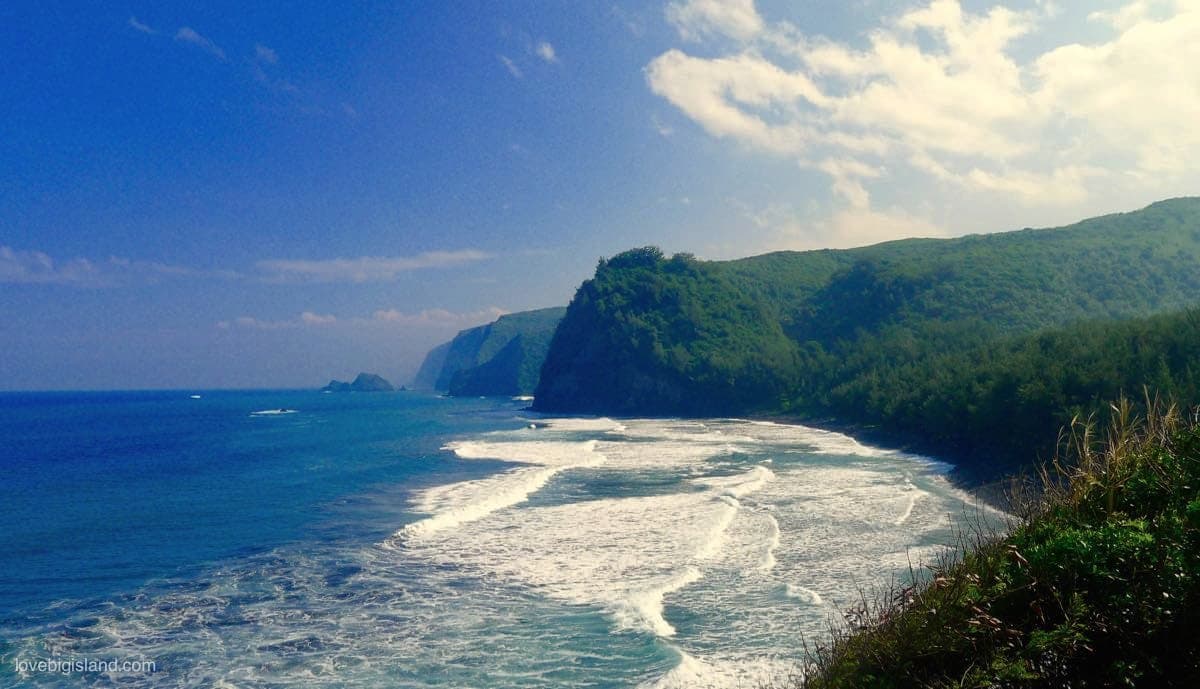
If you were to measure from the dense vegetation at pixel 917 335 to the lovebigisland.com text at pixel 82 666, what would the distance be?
3756cm

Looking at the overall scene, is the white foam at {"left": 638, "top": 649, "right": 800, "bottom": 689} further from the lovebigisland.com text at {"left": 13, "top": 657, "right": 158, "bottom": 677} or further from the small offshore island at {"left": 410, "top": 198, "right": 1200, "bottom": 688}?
the lovebigisland.com text at {"left": 13, "top": 657, "right": 158, "bottom": 677}

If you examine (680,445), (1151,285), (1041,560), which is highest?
(1151,285)

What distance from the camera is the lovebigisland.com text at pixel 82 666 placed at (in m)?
12.6

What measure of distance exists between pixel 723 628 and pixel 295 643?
8.98 m

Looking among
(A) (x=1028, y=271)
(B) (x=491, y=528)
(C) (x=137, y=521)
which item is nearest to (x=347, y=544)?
(B) (x=491, y=528)

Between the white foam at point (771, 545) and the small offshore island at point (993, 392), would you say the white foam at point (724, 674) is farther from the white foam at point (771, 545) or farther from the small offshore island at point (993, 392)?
the white foam at point (771, 545)

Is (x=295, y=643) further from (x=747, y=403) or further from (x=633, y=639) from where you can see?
(x=747, y=403)

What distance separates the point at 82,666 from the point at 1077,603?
638 inches

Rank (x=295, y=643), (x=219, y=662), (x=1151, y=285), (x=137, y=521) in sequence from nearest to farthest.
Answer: (x=219, y=662) → (x=295, y=643) → (x=137, y=521) → (x=1151, y=285)

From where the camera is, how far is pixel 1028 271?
9625 cm

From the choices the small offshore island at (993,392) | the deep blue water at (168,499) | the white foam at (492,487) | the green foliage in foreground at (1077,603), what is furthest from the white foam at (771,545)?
the deep blue water at (168,499)

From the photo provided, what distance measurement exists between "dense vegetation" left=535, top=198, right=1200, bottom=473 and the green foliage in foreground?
30.8 m

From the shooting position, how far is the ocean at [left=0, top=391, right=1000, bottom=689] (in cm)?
1304

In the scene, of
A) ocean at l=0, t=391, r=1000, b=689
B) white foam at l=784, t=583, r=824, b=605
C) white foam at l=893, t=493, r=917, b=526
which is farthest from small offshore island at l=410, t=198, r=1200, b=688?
white foam at l=893, t=493, r=917, b=526
